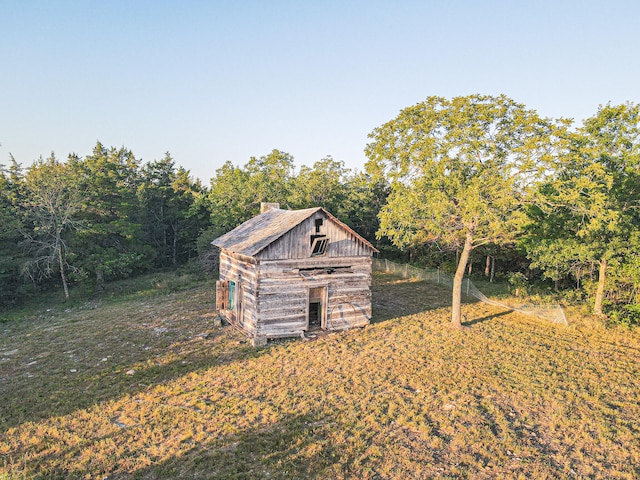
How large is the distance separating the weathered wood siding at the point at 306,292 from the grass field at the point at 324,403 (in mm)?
752

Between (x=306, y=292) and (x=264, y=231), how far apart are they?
11.3 ft

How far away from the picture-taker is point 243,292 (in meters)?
15.9

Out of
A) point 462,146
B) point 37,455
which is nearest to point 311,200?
point 462,146

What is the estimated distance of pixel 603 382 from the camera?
11.2m

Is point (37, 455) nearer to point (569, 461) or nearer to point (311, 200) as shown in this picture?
point (569, 461)

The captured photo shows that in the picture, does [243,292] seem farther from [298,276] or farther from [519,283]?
[519,283]

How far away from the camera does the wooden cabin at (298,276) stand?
14.5 m

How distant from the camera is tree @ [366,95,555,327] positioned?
1426cm

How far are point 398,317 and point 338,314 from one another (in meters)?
3.99

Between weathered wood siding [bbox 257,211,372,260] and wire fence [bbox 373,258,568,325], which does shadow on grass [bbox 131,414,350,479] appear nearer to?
weathered wood siding [bbox 257,211,372,260]

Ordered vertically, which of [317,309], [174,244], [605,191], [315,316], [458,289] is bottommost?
[315,316]

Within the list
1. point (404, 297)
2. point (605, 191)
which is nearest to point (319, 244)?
point (404, 297)

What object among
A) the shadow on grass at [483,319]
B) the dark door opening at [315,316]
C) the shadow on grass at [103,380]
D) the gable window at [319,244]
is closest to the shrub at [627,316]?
the shadow on grass at [483,319]

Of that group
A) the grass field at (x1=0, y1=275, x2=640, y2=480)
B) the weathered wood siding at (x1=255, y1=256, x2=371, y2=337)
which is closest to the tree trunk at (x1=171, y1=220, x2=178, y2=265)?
the grass field at (x1=0, y1=275, x2=640, y2=480)
